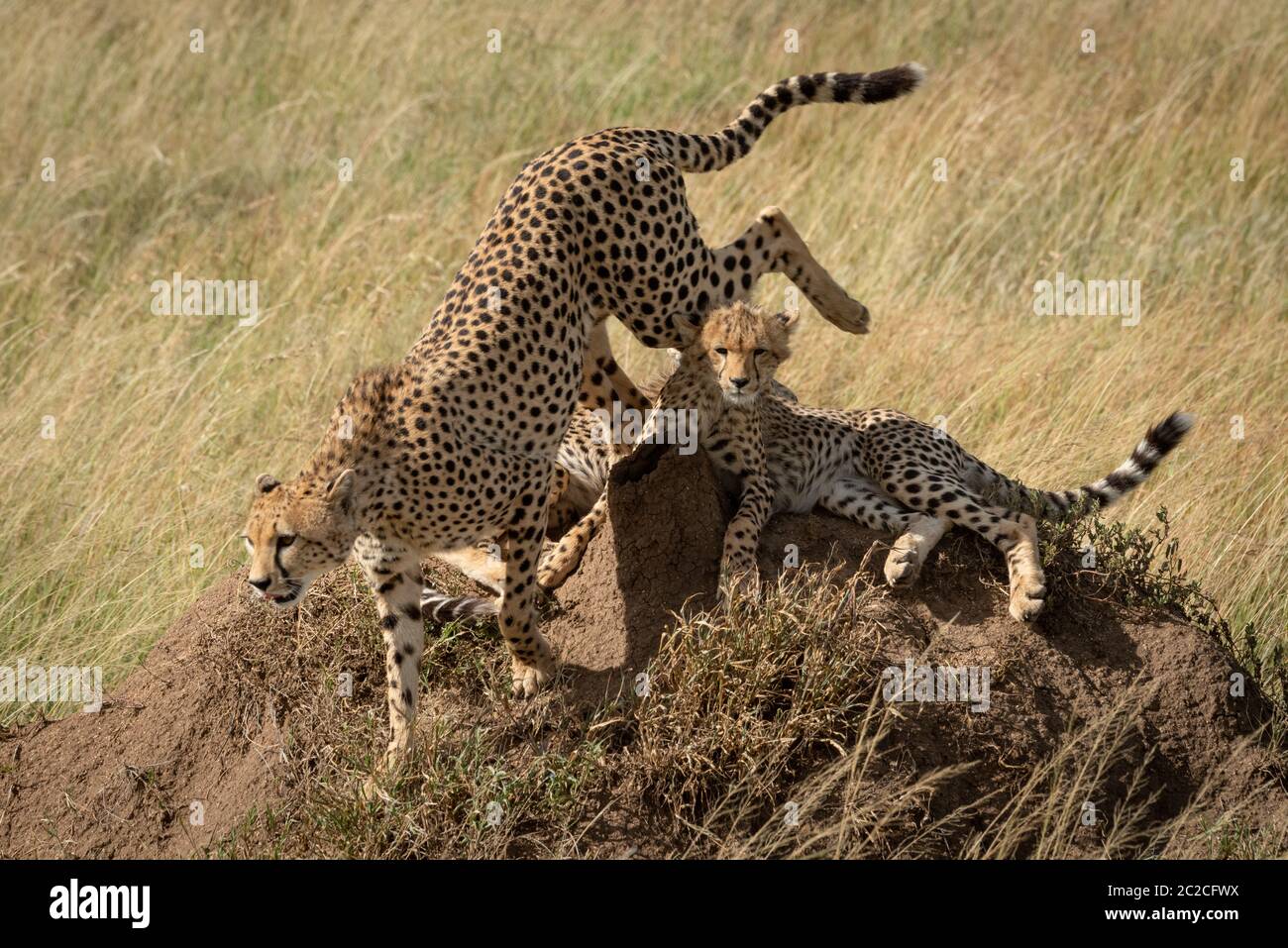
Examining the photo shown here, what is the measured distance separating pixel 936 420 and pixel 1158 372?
1.17 metres

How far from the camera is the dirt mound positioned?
193 inches

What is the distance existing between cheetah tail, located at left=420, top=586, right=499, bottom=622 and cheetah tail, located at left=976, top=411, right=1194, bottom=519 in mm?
1843

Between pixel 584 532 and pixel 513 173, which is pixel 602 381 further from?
pixel 513 173

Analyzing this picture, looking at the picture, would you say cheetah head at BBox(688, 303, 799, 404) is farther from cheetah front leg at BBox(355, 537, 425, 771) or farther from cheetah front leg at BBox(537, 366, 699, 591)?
cheetah front leg at BBox(355, 537, 425, 771)

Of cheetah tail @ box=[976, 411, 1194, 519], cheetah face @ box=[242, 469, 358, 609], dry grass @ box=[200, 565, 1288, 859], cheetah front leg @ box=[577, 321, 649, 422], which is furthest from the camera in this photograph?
cheetah front leg @ box=[577, 321, 649, 422]

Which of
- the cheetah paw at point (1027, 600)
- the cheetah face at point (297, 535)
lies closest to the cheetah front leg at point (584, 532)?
the cheetah face at point (297, 535)

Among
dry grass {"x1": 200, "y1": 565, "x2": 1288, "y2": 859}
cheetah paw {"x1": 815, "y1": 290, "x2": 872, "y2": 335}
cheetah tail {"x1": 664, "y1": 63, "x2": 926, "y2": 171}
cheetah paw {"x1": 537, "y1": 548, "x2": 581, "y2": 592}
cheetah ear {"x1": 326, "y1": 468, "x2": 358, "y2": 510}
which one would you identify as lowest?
dry grass {"x1": 200, "y1": 565, "x2": 1288, "y2": 859}

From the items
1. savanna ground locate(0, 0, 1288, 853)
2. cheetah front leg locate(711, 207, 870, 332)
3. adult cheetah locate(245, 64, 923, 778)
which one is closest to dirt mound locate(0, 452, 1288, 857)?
adult cheetah locate(245, 64, 923, 778)

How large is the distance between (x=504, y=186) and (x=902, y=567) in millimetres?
5242

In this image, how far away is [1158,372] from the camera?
7914 mm

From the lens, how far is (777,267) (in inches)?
237

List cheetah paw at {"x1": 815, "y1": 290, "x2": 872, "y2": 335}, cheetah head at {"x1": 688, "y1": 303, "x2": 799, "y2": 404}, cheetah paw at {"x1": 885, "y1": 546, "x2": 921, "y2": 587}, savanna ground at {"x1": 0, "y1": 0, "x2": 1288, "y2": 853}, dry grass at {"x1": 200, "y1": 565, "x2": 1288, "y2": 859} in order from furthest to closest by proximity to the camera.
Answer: savanna ground at {"x1": 0, "y1": 0, "x2": 1288, "y2": 853}, cheetah paw at {"x1": 815, "y1": 290, "x2": 872, "y2": 335}, cheetah head at {"x1": 688, "y1": 303, "x2": 799, "y2": 404}, cheetah paw at {"x1": 885, "y1": 546, "x2": 921, "y2": 587}, dry grass at {"x1": 200, "y1": 565, "x2": 1288, "y2": 859}


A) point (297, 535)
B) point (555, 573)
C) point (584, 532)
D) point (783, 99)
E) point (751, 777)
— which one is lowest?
point (751, 777)

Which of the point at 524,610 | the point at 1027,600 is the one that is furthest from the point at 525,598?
the point at 1027,600
